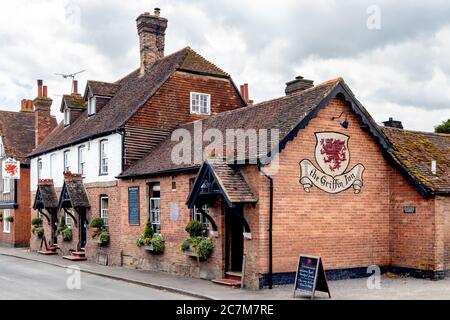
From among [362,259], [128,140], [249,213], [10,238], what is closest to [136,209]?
[128,140]

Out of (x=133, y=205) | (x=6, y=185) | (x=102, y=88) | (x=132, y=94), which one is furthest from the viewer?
(x=6, y=185)

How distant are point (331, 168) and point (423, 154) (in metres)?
4.26

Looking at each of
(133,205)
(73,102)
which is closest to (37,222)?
(73,102)

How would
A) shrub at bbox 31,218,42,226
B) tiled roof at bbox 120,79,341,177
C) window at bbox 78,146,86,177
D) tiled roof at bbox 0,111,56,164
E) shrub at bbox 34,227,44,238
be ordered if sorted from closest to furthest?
tiled roof at bbox 120,79,341,177
window at bbox 78,146,86,177
shrub at bbox 34,227,44,238
shrub at bbox 31,218,42,226
tiled roof at bbox 0,111,56,164

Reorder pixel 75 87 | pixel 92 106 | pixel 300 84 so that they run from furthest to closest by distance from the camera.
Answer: pixel 75 87 < pixel 92 106 < pixel 300 84

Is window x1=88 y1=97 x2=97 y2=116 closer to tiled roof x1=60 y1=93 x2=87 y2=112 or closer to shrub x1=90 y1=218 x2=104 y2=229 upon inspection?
tiled roof x1=60 y1=93 x2=87 y2=112

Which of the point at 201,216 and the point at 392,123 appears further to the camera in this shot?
the point at 392,123

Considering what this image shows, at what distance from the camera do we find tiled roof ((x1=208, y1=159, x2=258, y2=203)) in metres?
16.5

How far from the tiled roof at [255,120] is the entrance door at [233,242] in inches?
78.9

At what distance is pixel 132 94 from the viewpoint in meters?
27.6

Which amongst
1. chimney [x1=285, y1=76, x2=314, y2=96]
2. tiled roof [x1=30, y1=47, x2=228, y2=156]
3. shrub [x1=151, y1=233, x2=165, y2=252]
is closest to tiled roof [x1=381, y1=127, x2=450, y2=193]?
chimney [x1=285, y1=76, x2=314, y2=96]

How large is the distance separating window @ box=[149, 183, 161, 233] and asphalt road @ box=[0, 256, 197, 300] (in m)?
2.88

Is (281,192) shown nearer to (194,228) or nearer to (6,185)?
(194,228)
